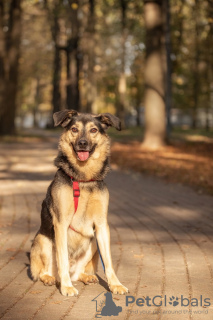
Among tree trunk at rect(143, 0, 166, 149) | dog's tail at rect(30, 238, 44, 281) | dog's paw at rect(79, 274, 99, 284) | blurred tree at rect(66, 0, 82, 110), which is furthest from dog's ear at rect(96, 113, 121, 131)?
blurred tree at rect(66, 0, 82, 110)

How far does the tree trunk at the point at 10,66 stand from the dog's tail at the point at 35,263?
28118 mm

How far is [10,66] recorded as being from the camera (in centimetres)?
3309

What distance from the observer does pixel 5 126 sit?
109 feet

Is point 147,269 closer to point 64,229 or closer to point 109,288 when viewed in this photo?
point 109,288

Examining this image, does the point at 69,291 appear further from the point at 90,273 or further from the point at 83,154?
the point at 83,154

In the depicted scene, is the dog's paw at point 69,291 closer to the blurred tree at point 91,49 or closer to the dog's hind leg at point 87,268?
the dog's hind leg at point 87,268

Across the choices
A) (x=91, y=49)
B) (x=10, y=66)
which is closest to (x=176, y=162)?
(x=10, y=66)

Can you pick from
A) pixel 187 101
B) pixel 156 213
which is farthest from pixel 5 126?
pixel 187 101

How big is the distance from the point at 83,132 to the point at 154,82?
18.9 meters

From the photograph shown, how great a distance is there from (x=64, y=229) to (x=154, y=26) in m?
20.0

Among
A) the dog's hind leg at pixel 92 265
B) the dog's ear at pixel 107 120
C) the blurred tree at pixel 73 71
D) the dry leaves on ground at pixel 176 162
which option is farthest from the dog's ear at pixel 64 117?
the blurred tree at pixel 73 71

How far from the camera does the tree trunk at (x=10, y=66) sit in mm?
33062

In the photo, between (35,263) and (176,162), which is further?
(176,162)

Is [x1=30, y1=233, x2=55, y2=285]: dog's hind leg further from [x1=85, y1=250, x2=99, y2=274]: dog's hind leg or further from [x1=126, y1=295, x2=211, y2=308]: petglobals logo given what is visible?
[x1=126, y1=295, x2=211, y2=308]: petglobals logo
